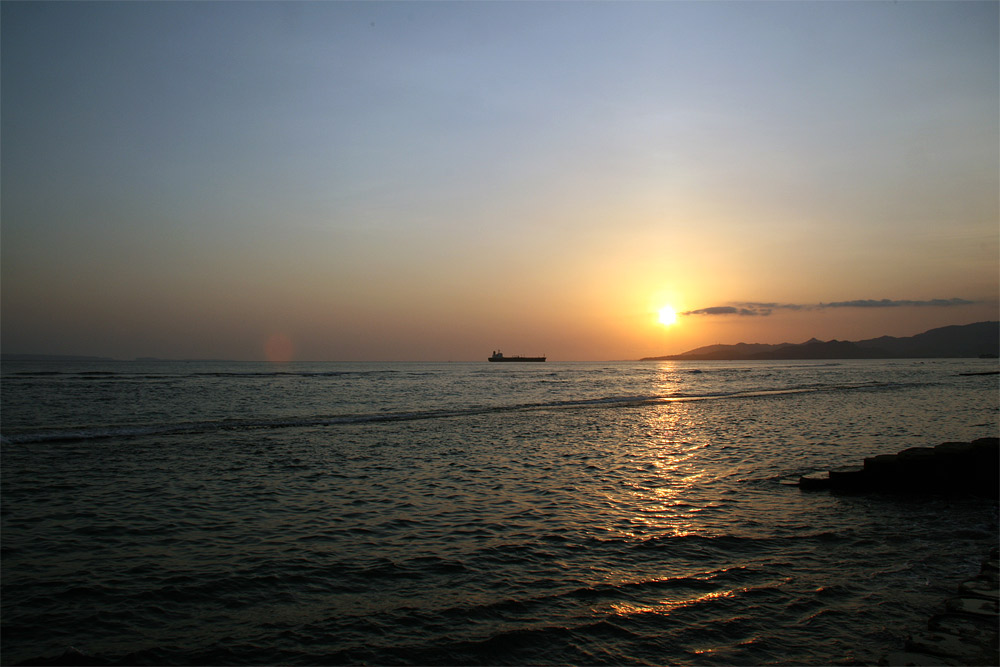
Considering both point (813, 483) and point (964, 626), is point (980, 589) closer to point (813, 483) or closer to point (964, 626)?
point (964, 626)

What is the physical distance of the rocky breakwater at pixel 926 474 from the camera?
14.5 metres

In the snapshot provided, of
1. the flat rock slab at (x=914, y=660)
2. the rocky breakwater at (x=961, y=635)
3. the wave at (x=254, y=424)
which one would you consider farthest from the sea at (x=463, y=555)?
the wave at (x=254, y=424)

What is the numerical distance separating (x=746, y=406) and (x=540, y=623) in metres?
39.0

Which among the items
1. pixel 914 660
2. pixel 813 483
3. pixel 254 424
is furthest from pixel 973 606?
pixel 254 424

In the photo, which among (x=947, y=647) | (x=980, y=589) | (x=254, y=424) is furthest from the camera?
(x=254, y=424)

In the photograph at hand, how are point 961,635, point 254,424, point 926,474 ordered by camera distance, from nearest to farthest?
point 961,635
point 926,474
point 254,424

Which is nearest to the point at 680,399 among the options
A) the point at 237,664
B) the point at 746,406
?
the point at 746,406

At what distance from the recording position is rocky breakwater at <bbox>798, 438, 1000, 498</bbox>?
14.5m

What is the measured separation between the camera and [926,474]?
14734 millimetres

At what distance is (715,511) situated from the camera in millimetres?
12750

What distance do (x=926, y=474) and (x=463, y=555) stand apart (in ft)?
42.9

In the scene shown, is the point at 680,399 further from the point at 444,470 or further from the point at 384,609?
the point at 384,609

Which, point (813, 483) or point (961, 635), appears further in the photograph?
point (813, 483)

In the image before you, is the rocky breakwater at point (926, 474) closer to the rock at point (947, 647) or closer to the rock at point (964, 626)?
the rock at point (964, 626)
